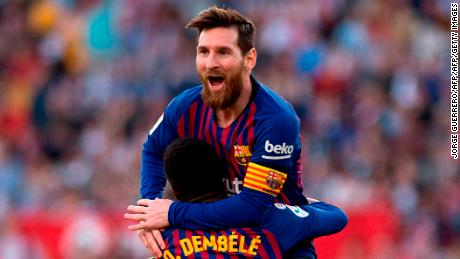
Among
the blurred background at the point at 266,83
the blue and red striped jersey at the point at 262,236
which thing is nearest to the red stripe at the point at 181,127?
the blue and red striped jersey at the point at 262,236

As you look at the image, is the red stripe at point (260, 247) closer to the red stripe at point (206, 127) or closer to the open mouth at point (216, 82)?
the red stripe at point (206, 127)

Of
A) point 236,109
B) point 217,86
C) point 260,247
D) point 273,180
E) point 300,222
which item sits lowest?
point 260,247

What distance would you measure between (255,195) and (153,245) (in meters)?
0.62

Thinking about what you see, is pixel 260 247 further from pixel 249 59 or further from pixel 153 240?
pixel 249 59

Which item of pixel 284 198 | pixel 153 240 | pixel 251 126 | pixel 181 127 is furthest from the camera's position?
pixel 284 198

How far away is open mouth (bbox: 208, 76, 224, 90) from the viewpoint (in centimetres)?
721

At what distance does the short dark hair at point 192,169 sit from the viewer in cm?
682

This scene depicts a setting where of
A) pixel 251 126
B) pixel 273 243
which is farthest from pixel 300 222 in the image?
pixel 251 126

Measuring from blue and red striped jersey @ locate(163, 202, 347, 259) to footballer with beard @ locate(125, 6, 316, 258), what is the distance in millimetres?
60

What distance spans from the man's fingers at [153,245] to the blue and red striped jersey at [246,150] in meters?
0.14

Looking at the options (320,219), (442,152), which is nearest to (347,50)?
(442,152)

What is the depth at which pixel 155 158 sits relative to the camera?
301 inches

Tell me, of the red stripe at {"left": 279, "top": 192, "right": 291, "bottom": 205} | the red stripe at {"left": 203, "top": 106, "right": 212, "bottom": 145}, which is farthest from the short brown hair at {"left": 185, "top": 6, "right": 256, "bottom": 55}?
the red stripe at {"left": 279, "top": 192, "right": 291, "bottom": 205}

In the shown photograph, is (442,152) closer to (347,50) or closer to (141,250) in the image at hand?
(347,50)
